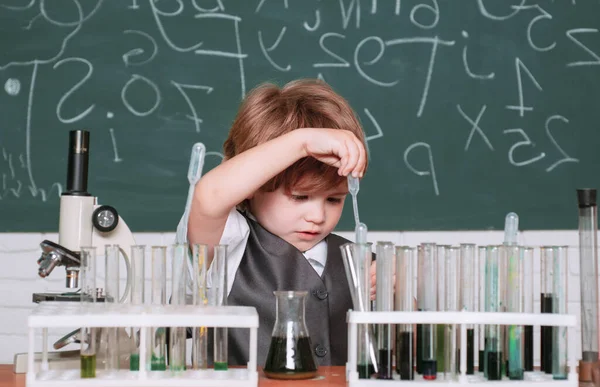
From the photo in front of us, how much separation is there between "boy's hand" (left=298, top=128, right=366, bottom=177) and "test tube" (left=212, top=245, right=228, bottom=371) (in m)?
0.25

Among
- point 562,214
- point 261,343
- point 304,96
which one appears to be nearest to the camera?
point 261,343

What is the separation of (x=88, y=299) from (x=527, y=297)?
0.59 metres

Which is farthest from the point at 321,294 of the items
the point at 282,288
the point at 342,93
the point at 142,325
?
the point at 342,93

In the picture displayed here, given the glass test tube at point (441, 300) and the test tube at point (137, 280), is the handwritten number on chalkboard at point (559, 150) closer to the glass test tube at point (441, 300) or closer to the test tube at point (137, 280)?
the glass test tube at point (441, 300)

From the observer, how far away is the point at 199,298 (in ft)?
3.47

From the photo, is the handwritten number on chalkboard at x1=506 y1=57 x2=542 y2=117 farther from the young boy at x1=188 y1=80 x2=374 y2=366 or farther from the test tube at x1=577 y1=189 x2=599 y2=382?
the test tube at x1=577 y1=189 x2=599 y2=382

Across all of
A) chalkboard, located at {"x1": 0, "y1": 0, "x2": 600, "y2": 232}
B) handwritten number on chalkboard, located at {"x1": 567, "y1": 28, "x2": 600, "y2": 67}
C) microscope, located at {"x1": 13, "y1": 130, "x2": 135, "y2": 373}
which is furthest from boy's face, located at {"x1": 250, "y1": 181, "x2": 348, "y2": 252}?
handwritten number on chalkboard, located at {"x1": 567, "y1": 28, "x2": 600, "y2": 67}

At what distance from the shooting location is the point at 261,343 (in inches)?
55.2

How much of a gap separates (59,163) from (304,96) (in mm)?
1238

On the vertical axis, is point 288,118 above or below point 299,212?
above

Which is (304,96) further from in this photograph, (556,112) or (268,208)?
(556,112)

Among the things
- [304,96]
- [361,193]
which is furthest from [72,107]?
[304,96]

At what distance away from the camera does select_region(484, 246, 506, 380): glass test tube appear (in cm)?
100

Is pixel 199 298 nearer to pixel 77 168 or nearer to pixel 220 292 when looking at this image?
pixel 220 292
